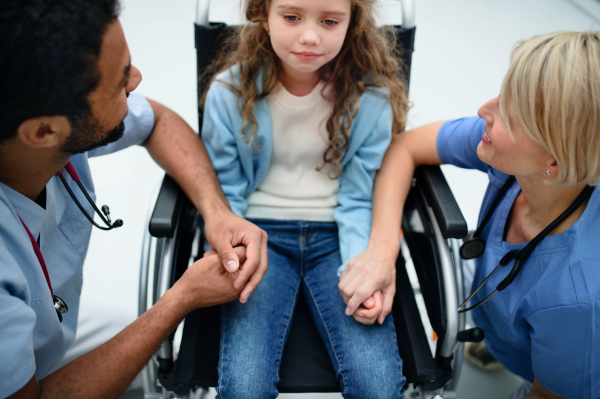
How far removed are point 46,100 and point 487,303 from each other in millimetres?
941

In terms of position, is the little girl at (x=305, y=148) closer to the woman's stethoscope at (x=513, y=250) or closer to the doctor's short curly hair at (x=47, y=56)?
the woman's stethoscope at (x=513, y=250)

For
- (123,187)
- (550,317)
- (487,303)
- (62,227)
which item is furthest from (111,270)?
(550,317)

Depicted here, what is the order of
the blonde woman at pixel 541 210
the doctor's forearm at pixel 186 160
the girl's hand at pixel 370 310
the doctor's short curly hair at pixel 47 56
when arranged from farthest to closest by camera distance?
the doctor's forearm at pixel 186 160, the girl's hand at pixel 370 310, the blonde woman at pixel 541 210, the doctor's short curly hair at pixel 47 56

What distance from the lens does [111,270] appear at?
1.75 metres

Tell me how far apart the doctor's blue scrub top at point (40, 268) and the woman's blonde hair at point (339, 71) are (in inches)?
Answer: 9.9

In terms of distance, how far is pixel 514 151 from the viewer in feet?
2.67

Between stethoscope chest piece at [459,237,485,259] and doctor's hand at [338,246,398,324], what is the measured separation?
151 mm

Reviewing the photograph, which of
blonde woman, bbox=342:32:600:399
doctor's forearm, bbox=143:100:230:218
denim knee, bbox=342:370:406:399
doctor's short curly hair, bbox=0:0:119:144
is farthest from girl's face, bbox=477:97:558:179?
doctor's short curly hair, bbox=0:0:119:144

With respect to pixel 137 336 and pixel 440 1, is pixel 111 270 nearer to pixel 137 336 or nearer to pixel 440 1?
pixel 137 336

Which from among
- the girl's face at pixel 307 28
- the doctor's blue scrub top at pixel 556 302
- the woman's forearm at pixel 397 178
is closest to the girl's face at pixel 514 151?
the doctor's blue scrub top at pixel 556 302

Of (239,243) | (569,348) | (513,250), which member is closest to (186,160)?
(239,243)

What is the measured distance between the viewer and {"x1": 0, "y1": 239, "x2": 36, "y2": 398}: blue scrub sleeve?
62 cm

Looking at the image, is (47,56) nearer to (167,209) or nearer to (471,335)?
(167,209)

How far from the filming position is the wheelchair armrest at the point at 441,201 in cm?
96
